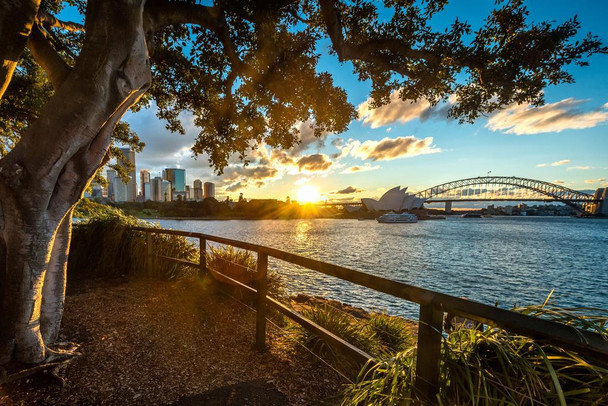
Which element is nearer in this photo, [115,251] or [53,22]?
[53,22]

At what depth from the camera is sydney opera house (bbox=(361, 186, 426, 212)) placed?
5172 inches

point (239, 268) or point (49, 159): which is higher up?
point (49, 159)

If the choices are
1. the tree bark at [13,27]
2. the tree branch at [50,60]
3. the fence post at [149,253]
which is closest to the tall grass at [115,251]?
the fence post at [149,253]

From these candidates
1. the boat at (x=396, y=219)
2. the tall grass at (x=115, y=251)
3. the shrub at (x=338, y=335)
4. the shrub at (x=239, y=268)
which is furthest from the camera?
the boat at (x=396, y=219)

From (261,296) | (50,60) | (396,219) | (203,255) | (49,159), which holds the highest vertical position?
(50,60)

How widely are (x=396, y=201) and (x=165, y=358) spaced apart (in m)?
138

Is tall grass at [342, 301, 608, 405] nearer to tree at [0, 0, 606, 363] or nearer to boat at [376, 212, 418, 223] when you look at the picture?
tree at [0, 0, 606, 363]

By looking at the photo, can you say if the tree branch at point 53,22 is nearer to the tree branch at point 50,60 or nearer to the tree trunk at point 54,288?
the tree branch at point 50,60

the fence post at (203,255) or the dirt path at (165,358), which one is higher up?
the fence post at (203,255)

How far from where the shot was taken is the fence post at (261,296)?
144 inches

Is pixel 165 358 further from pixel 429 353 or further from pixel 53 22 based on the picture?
pixel 53 22

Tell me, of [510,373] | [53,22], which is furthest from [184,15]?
[510,373]

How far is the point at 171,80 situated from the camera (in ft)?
23.9

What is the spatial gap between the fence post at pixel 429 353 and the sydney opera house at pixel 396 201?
136 metres
